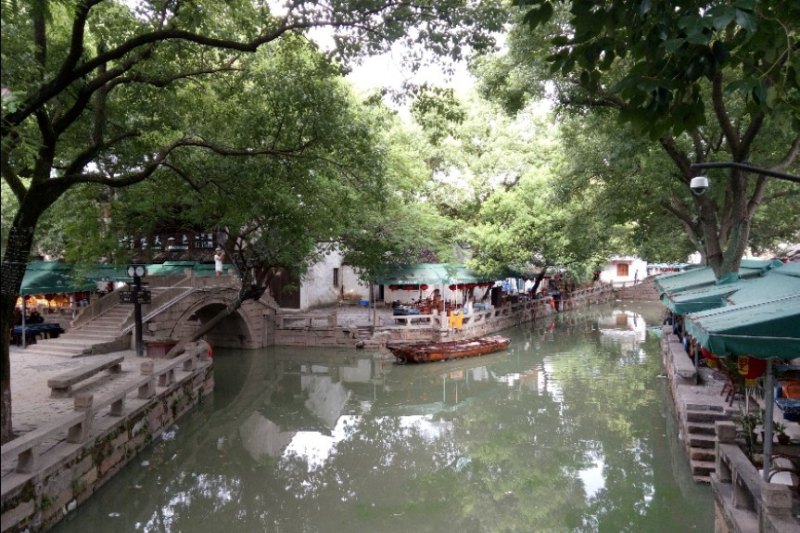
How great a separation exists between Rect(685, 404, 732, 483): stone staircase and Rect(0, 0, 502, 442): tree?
691cm

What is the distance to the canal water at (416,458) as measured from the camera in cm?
838

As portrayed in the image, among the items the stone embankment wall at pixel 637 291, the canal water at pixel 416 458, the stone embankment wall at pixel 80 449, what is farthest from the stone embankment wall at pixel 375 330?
the stone embankment wall at pixel 637 291

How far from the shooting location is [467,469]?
1038 cm

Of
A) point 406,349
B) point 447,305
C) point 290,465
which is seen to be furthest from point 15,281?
point 447,305

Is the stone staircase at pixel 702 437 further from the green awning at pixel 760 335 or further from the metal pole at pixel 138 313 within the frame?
the metal pole at pixel 138 313

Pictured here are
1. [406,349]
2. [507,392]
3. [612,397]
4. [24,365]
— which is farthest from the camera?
[406,349]

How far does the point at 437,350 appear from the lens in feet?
64.0

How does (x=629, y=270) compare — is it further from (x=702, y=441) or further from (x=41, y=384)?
(x=41, y=384)

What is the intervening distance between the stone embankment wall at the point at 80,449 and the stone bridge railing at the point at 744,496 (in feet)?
26.3

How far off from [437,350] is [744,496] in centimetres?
1396

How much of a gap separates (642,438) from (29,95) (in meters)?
12.5

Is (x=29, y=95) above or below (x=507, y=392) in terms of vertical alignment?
above

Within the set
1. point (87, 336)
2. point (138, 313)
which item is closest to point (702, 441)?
point (138, 313)

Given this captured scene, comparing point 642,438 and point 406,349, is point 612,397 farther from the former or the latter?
point 406,349
